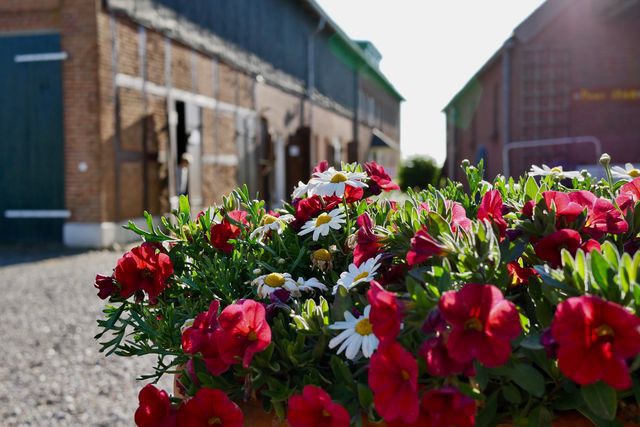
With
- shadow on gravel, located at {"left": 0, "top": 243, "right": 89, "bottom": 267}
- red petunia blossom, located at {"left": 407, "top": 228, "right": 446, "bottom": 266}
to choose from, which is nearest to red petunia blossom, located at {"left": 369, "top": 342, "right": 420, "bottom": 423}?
red petunia blossom, located at {"left": 407, "top": 228, "right": 446, "bottom": 266}

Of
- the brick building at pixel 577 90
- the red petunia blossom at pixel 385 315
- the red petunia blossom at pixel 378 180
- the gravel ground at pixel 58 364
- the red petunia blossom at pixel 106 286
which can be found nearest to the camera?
the red petunia blossom at pixel 385 315

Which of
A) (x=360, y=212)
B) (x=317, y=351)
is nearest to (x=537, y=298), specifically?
(x=317, y=351)

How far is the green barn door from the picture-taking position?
10.2 meters

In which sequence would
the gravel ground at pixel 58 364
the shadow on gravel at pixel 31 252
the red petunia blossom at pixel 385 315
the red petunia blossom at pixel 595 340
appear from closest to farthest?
the red petunia blossom at pixel 595 340, the red petunia blossom at pixel 385 315, the gravel ground at pixel 58 364, the shadow on gravel at pixel 31 252

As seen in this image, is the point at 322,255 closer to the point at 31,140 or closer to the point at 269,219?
the point at 269,219

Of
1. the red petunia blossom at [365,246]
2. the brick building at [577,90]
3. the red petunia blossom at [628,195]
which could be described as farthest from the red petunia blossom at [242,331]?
the brick building at [577,90]

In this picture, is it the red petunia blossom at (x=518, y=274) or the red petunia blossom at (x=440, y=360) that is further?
the red petunia blossom at (x=518, y=274)

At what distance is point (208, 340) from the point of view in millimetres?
1189

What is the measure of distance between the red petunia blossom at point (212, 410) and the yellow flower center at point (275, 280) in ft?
0.72

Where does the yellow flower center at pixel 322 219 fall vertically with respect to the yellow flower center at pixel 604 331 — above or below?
above

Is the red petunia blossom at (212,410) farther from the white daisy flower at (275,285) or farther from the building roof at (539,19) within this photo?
the building roof at (539,19)

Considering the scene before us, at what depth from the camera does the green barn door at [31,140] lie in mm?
10242

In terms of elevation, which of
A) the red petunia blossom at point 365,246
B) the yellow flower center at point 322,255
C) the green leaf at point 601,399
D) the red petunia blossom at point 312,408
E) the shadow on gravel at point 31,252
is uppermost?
the red petunia blossom at point 365,246

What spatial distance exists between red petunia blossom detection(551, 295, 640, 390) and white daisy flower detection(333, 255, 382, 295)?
0.36 meters
